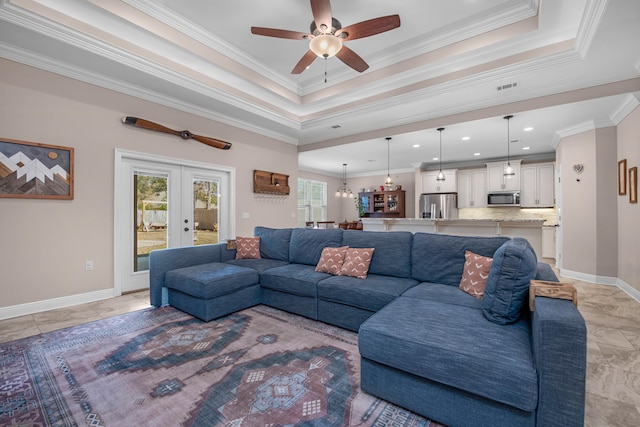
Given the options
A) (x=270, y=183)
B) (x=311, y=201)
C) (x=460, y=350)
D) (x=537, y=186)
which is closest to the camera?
(x=460, y=350)

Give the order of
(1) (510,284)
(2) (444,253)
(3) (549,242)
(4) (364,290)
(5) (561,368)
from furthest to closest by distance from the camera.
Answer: (3) (549,242) → (2) (444,253) → (4) (364,290) → (1) (510,284) → (5) (561,368)

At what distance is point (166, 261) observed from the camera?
10.7 ft

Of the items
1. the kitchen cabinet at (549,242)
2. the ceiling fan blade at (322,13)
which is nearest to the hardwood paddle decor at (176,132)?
the ceiling fan blade at (322,13)

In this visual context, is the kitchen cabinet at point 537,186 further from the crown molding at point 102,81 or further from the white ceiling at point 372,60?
the crown molding at point 102,81

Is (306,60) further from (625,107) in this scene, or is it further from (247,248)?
(625,107)

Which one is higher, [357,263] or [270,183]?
[270,183]

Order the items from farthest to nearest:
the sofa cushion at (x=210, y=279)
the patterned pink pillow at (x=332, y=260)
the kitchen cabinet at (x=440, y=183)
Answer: the kitchen cabinet at (x=440, y=183)
the patterned pink pillow at (x=332, y=260)
the sofa cushion at (x=210, y=279)

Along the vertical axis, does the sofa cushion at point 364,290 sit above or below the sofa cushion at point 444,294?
below

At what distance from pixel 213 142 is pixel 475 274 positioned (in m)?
4.28

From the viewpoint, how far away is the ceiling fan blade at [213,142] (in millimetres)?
4470

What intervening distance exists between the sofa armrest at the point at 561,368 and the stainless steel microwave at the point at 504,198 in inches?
288

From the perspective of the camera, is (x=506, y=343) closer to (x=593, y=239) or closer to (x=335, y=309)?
(x=335, y=309)

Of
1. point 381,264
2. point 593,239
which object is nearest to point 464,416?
point 381,264

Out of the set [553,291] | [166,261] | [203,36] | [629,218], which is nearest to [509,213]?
[629,218]
